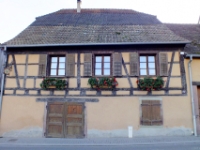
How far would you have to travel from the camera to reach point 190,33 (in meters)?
10.8

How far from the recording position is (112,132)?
7.83 meters

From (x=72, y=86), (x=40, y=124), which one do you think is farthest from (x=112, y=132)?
(x=40, y=124)

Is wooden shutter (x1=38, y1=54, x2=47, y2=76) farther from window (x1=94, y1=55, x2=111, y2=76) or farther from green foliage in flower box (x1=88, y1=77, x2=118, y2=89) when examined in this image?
window (x1=94, y1=55, x2=111, y2=76)

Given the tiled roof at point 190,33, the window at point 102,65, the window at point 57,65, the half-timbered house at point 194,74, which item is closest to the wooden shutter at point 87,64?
the window at point 102,65

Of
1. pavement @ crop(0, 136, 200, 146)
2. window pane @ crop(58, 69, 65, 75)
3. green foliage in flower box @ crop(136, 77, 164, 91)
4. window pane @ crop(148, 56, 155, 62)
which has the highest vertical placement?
window pane @ crop(148, 56, 155, 62)

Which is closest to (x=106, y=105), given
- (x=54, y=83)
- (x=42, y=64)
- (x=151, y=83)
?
(x=151, y=83)

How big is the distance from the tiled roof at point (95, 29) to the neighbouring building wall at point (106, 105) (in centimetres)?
110

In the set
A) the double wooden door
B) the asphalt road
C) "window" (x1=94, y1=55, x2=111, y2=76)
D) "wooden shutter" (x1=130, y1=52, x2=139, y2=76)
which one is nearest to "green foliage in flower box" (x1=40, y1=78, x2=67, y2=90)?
the double wooden door

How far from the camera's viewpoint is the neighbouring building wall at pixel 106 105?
7832 millimetres

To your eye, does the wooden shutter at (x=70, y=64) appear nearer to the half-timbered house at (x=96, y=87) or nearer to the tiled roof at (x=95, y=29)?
the half-timbered house at (x=96, y=87)

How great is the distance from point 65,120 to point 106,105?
77.2 inches

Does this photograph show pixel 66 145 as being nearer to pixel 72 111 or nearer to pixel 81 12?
pixel 72 111

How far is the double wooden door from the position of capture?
26.0 ft

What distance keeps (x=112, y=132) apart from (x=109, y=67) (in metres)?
2.95
